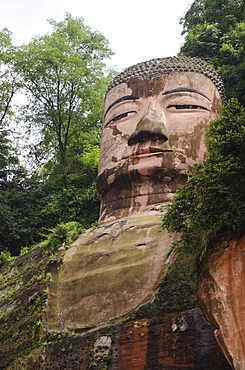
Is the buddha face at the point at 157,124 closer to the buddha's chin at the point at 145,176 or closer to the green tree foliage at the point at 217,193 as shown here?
the buddha's chin at the point at 145,176

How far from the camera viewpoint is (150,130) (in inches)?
376

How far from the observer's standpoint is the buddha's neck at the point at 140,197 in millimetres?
9398

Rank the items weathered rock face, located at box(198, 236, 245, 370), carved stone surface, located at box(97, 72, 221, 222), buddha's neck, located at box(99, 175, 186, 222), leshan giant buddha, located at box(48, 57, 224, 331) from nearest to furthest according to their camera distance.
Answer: weathered rock face, located at box(198, 236, 245, 370), leshan giant buddha, located at box(48, 57, 224, 331), buddha's neck, located at box(99, 175, 186, 222), carved stone surface, located at box(97, 72, 221, 222)

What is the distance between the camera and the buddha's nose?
31.4ft

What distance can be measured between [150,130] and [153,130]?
0.06 metres

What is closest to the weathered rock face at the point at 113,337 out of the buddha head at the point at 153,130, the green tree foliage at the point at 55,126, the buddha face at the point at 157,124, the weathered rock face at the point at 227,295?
the weathered rock face at the point at 227,295

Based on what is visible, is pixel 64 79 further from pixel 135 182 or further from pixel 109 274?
pixel 109 274

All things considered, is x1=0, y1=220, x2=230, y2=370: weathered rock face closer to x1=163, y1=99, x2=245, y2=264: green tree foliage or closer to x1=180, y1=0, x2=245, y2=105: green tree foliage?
x1=163, y1=99, x2=245, y2=264: green tree foliage

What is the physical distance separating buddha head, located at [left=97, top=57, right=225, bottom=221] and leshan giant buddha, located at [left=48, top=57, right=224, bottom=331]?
0.02 m

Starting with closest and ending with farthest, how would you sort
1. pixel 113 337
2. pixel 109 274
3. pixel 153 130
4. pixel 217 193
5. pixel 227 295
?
pixel 227 295 < pixel 217 193 < pixel 113 337 < pixel 109 274 < pixel 153 130

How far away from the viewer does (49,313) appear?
7758 millimetres

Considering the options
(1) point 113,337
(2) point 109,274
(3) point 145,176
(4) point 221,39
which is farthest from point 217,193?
(4) point 221,39

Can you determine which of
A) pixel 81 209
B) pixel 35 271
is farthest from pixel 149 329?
pixel 81 209

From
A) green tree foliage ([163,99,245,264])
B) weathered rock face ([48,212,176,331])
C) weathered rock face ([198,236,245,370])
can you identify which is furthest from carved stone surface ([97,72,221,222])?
weathered rock face ([198,236,245,370])
